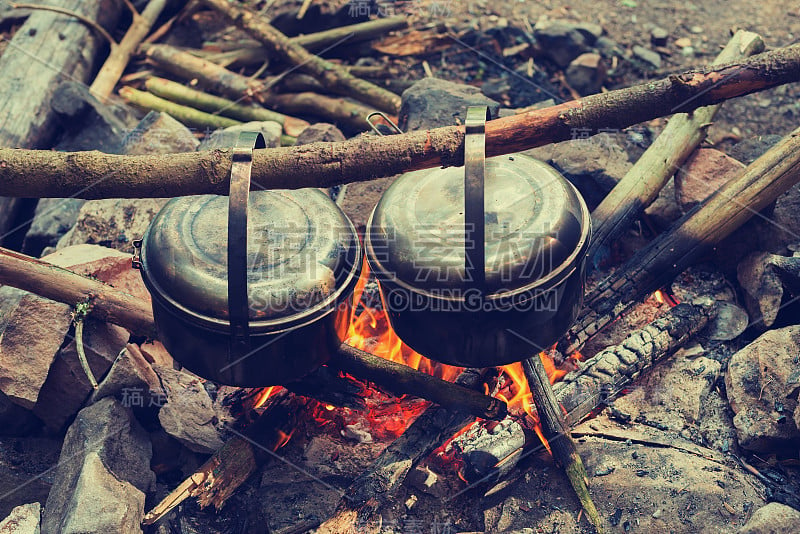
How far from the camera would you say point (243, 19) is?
710 cm

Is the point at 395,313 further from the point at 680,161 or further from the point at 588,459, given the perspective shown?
the point at 680,161

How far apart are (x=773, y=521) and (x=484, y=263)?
202cm

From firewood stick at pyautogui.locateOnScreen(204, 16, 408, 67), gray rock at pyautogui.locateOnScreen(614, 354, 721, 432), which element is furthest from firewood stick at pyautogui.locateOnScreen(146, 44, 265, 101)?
gray rock at pyautogui.locateOnScreen(614, 354, 721, 432)

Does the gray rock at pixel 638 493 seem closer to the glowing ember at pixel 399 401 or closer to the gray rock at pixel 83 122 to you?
the glowing ember at pixel 399 401

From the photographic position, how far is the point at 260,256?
3.44 meters

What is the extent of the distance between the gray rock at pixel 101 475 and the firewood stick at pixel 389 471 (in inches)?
44.6

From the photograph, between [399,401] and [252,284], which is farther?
[399,401]

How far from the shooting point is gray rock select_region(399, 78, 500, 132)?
5781mm

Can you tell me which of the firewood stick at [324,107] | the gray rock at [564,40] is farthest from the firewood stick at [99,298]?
the gray rock at [564,40]

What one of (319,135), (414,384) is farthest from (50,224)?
(414,384)

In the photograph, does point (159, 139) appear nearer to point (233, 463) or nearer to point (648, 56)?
point (233, 463)

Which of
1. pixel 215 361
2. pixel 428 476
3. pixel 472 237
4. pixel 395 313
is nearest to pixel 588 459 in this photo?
pixel 428 476

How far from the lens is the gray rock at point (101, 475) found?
3.69 m

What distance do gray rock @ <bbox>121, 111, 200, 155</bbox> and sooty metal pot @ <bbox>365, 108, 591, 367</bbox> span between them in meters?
2.88
